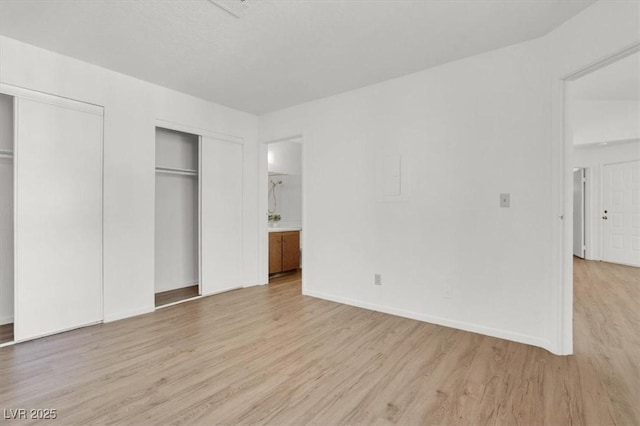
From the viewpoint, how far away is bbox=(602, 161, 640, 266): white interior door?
20.3 feet

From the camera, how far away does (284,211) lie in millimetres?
6676

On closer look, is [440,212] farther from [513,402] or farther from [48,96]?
[48,96]

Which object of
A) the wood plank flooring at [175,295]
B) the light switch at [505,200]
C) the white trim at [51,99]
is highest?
the white trim at [51,99]

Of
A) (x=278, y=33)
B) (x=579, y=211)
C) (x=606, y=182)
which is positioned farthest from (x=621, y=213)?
(x=278, y=33)

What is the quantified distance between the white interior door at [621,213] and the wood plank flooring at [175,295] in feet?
26.4

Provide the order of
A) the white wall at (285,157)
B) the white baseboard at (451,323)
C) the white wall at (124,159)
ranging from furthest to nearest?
the white wall at (285,157) → the white wall at (124,159) → the white baseboard at (451,323)

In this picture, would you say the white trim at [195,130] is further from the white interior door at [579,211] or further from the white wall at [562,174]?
the white interior door at [579,211]

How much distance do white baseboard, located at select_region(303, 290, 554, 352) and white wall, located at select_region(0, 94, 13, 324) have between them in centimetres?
326

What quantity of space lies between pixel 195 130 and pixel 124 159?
38.4 inches

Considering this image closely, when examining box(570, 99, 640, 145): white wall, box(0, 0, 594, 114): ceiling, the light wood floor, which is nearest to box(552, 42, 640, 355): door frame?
the light wood floor

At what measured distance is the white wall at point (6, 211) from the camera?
306 centimetres

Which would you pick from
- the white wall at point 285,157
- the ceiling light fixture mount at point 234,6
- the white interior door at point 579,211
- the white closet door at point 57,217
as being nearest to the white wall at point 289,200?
the white wall at point 285,157

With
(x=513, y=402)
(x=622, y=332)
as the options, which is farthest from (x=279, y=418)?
(x=622, y=332)

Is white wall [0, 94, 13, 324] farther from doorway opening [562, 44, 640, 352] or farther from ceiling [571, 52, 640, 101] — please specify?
doorway opening [562, 44, 640, 352]
